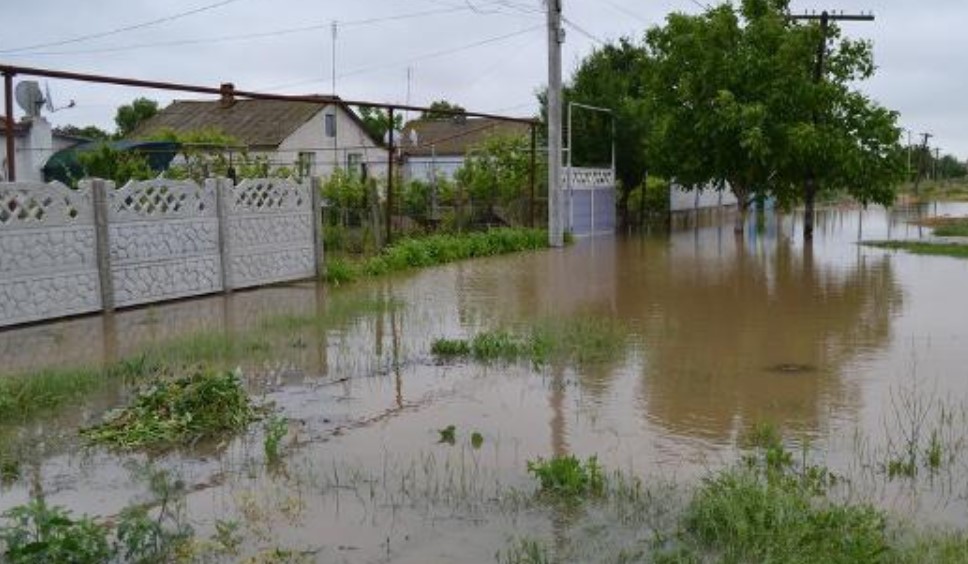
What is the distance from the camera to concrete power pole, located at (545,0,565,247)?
21922mm

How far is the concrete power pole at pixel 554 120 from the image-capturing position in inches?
863

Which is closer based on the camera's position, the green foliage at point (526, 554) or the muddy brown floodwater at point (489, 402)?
the green foliage at point (526, 554)

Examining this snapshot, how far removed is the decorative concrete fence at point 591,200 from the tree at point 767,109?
2.16 metres

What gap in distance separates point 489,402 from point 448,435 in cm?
101

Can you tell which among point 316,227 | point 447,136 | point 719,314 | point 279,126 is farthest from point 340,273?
point 447,136

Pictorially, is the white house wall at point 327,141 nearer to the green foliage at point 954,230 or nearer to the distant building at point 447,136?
the distant building at point 447,136

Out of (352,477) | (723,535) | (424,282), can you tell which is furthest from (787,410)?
(424,282)

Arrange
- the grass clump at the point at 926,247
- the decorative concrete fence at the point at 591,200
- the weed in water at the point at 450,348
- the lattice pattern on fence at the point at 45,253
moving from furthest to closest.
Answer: the decorative concrete fence at the point at 591,200 → the grass clump at the point at 926,247 → the lattice pattern on fence at the point at 45,253 → the weed in water at the point at 450,348

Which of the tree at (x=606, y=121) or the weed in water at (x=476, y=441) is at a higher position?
the tree at (x=606, y=121)

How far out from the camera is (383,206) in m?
21.0

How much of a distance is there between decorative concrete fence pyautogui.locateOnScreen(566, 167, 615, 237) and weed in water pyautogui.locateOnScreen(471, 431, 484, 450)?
60.3 ft

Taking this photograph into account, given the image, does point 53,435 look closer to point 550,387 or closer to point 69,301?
point 550,387

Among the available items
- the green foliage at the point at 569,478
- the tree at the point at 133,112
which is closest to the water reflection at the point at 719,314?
the green foliage at the point at 569,478

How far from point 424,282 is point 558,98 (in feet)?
26.6
